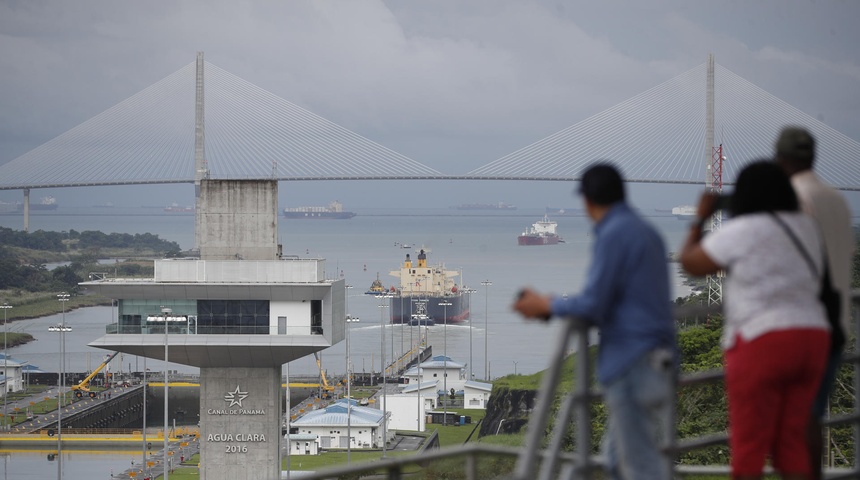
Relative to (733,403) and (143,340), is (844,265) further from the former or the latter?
(143,340)

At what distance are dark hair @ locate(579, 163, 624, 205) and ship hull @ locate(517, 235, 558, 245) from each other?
549ft

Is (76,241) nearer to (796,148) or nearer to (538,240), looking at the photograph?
(538,240)

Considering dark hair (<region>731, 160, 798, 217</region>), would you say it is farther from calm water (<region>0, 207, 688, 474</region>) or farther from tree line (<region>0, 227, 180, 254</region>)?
tree line (<region>0, 227, 180, 254</region>)

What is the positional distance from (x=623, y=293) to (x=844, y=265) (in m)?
0.85

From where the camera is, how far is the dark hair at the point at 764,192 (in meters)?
3.32

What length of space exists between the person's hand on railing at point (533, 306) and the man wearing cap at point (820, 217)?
3.01ft

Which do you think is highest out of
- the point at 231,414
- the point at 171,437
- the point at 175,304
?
the point at 175,304

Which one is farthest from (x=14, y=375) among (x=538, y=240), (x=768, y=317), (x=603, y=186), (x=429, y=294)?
(x=538, y=240)

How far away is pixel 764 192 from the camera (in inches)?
131

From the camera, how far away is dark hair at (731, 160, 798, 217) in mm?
3318

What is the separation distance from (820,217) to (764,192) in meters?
0.36

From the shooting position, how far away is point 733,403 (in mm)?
3307

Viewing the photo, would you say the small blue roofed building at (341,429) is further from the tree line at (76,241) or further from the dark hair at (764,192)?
the tree line at (76,241)

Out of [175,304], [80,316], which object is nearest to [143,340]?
[175,304]
